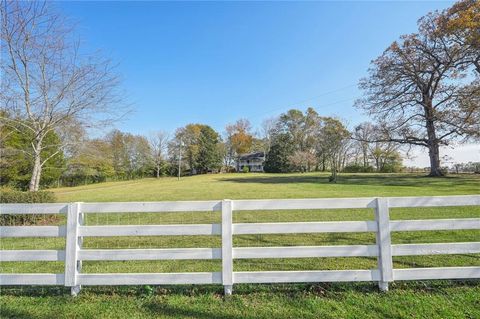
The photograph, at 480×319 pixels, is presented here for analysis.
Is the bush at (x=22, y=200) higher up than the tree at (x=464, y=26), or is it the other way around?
the tree at (x=464, y=26)

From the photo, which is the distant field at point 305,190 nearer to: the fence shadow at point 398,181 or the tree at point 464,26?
the fence shadow at point 398,181

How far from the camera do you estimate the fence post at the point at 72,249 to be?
121 inches

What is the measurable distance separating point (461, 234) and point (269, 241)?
13.4 feet

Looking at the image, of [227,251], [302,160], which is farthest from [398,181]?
[302,160]

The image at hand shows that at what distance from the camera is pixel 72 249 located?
309 centimetres

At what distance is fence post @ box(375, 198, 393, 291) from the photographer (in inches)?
118

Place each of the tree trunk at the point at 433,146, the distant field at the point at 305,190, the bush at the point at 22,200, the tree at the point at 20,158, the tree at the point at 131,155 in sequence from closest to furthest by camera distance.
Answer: the bush at the point at 22,200, the tree at the point at 20,158, the distant field at the point at 305,190, the tree trunk at the point at 433,146, the tree at the point at 131,155

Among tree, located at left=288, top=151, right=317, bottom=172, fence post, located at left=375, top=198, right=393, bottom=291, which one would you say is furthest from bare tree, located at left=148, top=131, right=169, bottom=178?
fence post, located at left=375, top=198, right=393, bottom=291

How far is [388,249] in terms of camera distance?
118 inches

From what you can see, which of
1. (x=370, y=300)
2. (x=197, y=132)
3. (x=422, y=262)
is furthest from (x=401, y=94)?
(x=197, y=132)

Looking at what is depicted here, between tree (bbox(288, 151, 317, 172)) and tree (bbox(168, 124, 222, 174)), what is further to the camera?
tree (bbox(168, 124, 222, 174))

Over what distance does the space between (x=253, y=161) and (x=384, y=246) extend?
214 ft

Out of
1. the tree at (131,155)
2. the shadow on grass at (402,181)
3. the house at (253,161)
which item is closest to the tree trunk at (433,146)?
the shadow on grass at (402,181)

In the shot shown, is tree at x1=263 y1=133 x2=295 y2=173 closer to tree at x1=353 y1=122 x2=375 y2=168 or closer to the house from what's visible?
the house
